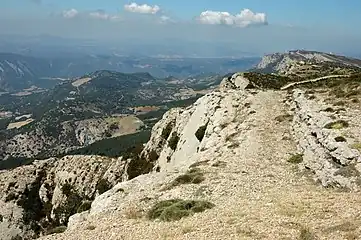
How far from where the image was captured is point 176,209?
27859 millimetres

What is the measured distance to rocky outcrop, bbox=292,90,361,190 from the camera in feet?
102

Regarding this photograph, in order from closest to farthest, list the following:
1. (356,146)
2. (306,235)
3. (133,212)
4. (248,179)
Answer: (306,235), (133,212), (356,146), (248,179)

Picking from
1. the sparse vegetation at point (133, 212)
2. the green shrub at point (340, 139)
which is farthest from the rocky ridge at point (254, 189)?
the green shrub at point (340, 139)

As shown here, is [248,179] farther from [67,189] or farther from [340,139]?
[67,189]

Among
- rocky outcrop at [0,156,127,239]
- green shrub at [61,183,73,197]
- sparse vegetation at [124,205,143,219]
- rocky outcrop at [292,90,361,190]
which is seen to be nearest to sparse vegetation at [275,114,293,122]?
rocky outcrop at [292,90,361,190]

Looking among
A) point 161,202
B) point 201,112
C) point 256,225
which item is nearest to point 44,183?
point 201,112

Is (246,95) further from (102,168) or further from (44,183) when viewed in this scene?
(44,183)

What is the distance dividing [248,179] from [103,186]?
5379cm

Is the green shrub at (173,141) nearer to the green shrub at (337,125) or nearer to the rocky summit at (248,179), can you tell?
the rocky summit at (248,179)

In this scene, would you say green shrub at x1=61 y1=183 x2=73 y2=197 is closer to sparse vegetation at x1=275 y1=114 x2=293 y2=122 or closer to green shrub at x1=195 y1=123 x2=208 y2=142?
green shrub at x1=195 y1=123 x2=208 y2=142

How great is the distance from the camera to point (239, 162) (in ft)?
130

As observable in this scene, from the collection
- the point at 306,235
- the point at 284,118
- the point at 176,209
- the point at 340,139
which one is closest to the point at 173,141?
the point at 284,118

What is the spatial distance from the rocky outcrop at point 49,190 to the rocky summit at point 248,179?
17.1 metres

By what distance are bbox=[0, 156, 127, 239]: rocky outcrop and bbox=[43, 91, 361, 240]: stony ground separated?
47.2 metres
